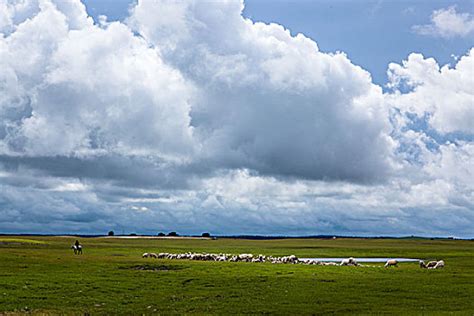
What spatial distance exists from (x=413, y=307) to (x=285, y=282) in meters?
13.7

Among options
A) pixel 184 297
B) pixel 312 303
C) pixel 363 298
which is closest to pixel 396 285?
pixel 363 298

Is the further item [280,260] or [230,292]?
[280,260]

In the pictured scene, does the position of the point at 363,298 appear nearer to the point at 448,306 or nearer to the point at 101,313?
the point at 448,306

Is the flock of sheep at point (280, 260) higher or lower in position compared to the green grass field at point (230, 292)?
higher

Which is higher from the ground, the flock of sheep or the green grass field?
the flock of sheep

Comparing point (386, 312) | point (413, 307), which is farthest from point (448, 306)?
point (386, 312)

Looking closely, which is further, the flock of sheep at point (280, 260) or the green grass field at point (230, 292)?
the flock of sheep at point (280, 260)

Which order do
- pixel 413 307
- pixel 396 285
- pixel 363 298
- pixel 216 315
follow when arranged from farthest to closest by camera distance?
pixel 396 285
pixel 363 298
pixel 413 307
pixel 216 315

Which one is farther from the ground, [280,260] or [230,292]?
[280,260]

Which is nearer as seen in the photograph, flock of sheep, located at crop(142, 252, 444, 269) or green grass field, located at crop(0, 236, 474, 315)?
green grass field, located at crop(0, 236, 474, 315)

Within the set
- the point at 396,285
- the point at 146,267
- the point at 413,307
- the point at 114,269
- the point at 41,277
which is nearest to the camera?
the point at 413,307

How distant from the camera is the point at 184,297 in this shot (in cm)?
3847

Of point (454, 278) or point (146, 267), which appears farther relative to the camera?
point (146, 267)

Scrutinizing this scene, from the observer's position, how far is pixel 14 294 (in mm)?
38438
